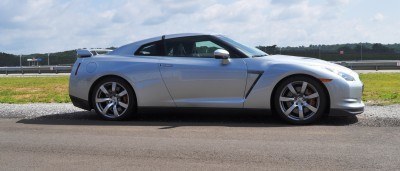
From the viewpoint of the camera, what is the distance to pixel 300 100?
7.49 metres

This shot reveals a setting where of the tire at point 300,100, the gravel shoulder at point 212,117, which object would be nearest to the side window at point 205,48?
the gravel shoulder at point 212,117

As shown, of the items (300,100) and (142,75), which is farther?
(142,75)

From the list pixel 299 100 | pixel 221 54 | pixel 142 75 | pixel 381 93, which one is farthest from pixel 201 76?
pixel 381 93

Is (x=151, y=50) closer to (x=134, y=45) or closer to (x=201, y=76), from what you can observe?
(x=134, y=45)

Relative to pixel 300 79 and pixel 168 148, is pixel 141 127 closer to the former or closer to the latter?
pixel 168 148

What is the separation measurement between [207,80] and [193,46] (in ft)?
2.25

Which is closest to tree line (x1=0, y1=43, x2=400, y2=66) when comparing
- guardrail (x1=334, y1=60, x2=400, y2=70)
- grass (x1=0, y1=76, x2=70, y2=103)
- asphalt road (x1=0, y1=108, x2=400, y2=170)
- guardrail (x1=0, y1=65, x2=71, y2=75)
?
guardrail (x1=334, y1=60, x2=400, y2=70)

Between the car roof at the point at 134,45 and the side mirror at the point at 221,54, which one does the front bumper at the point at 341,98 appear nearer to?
the side mirror at the point at 221,54

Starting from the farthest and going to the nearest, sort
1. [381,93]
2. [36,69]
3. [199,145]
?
1. [36,69]
2. [381,93]
3. [199,145]

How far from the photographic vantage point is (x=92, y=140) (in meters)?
6.51

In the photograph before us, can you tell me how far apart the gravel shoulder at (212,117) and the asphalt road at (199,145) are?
0.10ft

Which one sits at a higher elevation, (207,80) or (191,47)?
(191,47)

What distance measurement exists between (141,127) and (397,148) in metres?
3.46

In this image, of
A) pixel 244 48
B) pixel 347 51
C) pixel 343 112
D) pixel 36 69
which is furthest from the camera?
pixel 36 69
